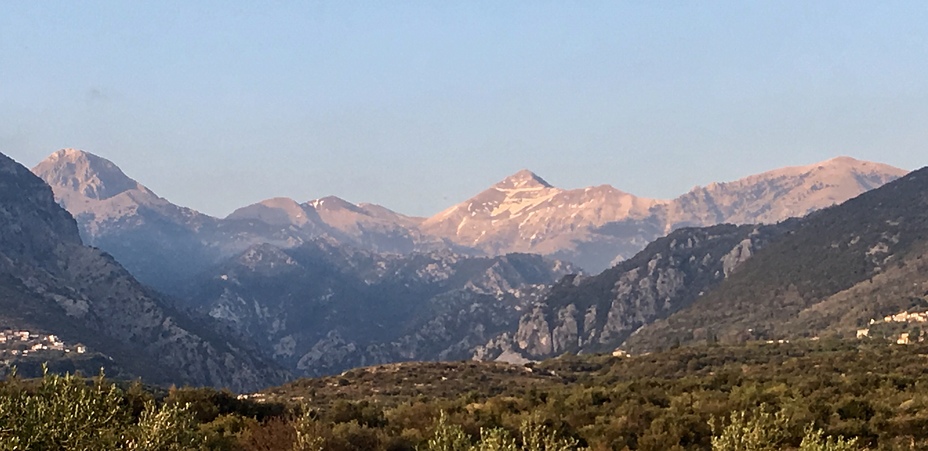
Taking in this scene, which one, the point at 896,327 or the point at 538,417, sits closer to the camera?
the point at 538,417

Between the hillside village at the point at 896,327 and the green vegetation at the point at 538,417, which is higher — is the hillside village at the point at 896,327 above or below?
below

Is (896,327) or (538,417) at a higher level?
(538,417)

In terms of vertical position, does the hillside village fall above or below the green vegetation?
below

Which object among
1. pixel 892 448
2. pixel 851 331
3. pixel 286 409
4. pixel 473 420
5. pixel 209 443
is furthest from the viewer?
pixel 851 331

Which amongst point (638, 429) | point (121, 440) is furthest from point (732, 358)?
point (121, 440)

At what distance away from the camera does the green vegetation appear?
23.0 m

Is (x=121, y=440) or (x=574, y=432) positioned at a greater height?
(x=121, y=440)

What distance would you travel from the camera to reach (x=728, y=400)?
151 feet

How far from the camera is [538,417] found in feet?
120

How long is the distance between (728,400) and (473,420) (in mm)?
14381

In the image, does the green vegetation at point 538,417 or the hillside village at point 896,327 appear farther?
the hillside village at point 896,327

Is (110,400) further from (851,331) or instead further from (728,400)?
(851,331)

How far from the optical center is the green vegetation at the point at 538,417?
23.0 m

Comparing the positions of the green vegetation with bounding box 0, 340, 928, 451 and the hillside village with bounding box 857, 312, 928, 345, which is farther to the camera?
the hillside village with bounding box 857, 312, 928, 345
